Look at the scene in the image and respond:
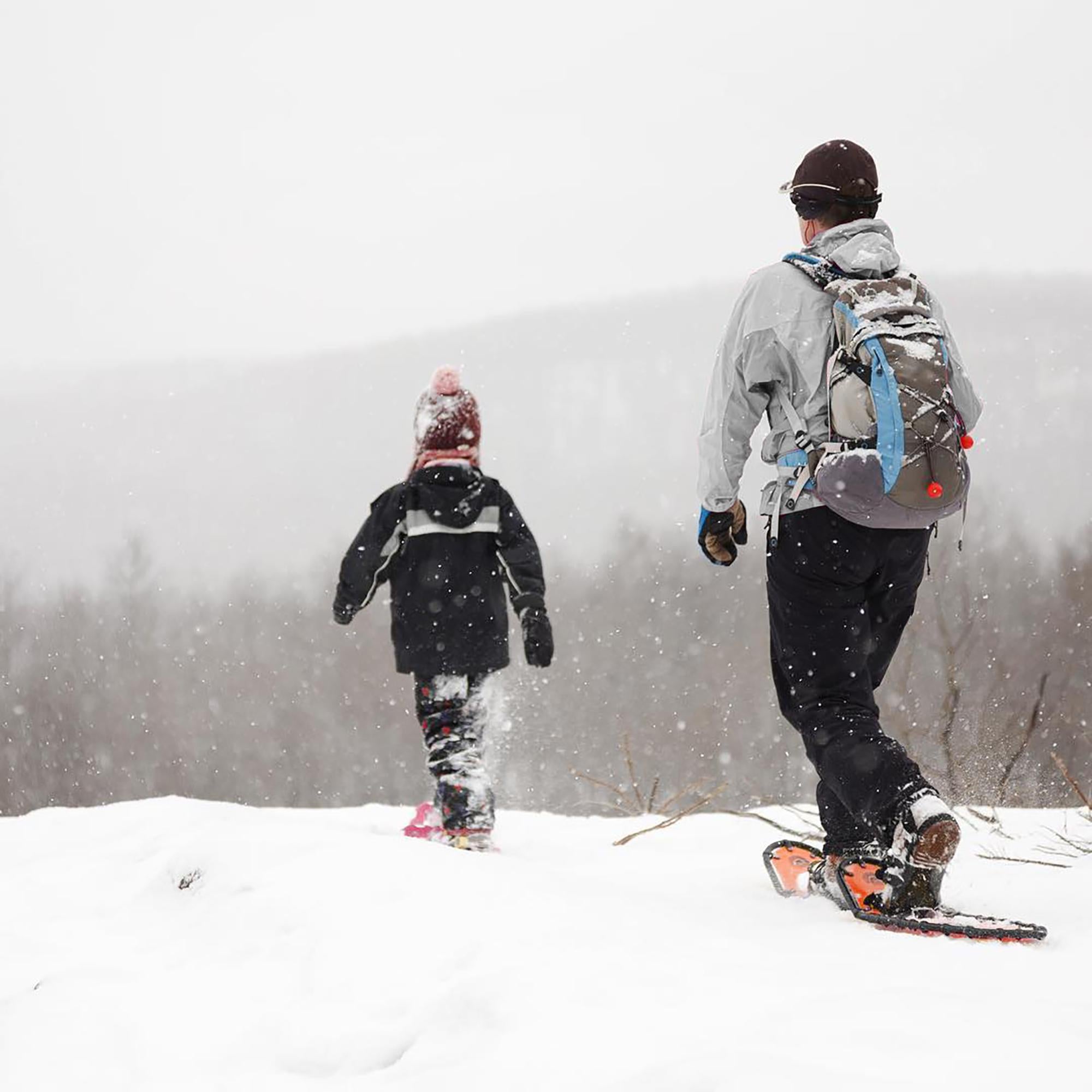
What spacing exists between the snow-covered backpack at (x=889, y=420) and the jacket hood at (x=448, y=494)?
204cm

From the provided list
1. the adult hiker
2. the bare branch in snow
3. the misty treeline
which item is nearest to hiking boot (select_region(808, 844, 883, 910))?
the adult hiker

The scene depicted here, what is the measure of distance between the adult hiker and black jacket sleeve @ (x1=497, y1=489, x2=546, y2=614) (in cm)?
163

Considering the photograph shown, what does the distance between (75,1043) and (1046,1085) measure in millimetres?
1559

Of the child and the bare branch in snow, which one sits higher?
the child

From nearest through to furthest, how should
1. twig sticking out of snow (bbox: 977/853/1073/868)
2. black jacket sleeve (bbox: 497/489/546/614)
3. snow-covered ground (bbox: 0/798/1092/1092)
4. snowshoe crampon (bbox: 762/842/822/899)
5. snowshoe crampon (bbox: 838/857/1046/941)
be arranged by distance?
snow-covered ground (bbox: 0/798/1092/1092)
snowshoe crampon (bbox: 838/857/1046/941)
snowshoe crampon (bbox: 762/842/822/899)
twig sticking out of snow (bbox: 977/853/1073/868)
black jacket sleeve (bbox: 497/489/546/614)

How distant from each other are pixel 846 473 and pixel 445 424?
2.31 metres

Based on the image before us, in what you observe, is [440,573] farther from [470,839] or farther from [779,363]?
[779,363]

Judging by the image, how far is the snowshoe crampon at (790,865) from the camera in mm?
2549

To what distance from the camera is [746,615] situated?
47250 mm

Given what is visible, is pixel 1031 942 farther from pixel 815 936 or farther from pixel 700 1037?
pixel 700 1037

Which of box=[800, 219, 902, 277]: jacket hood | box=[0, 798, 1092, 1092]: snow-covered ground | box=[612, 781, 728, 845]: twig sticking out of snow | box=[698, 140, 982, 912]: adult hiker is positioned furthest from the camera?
box=[612, 781, 728, 845]: twig sticking out of snow

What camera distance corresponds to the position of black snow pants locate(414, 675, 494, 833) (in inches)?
156

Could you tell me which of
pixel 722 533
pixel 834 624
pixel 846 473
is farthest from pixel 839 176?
pixel 834 624

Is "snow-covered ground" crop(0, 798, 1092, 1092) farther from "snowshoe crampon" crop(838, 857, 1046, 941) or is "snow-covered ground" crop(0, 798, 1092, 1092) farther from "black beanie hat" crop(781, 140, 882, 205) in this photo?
"black beanie hat" crop(781, 140, 882, 205)
